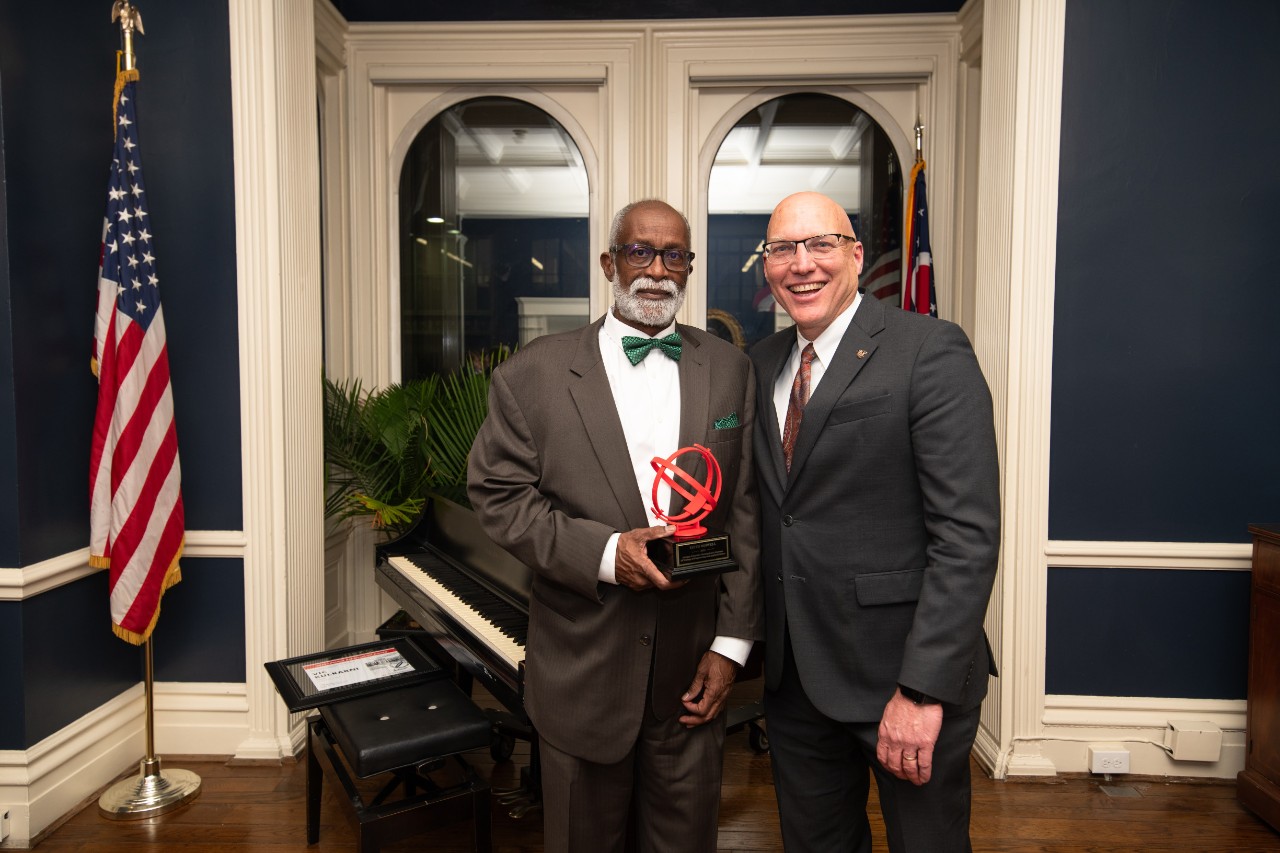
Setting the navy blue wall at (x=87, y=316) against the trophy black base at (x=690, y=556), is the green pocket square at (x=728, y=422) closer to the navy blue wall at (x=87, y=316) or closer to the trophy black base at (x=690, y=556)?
the trophy black base at (x=690, y=556)

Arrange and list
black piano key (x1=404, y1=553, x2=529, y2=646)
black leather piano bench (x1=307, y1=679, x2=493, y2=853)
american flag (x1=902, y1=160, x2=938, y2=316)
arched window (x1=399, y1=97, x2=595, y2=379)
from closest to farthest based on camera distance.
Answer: black leather piano bench (x1=307, y1=679, x2=493, y2=853) < black piano key (x1=404, y1=553, x2=529, y2=646) < american flag (x1=902, y1=160, x2=938, y2=316) < arched window (x1=399, y1=97, x2=595, y2=379)

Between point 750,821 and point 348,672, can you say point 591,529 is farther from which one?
point 750,821

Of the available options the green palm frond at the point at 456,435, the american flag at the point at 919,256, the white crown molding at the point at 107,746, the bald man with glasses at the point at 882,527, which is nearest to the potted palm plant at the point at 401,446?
the green palm frond at the point at 456,435

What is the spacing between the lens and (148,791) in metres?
2.89

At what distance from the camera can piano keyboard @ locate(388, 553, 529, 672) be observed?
7.55 ft

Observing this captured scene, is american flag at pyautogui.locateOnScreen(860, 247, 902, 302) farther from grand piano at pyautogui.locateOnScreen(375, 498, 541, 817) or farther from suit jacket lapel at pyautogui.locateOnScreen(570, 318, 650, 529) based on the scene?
suit jacket lapel at pyautogui.locateOnScreen(570, 318, 650, 529)

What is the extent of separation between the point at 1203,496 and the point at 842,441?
7.51 feet

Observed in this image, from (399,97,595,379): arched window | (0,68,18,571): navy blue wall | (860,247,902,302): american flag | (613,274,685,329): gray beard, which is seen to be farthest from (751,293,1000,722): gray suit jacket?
(399,97,595,379): arched window

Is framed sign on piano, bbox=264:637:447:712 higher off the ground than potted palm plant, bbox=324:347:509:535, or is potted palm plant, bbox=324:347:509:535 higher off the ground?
potted palm plant, bbox=324:347:509:535

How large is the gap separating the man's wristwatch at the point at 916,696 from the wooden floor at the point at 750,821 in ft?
4.45

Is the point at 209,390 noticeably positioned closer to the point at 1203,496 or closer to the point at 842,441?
the point at 842,441

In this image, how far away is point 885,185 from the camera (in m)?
4.23

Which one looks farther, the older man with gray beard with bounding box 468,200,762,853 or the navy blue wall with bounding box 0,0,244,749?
the navy blue wall with bounding box 0,0,244,749

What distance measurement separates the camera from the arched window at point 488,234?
4.32 metres
